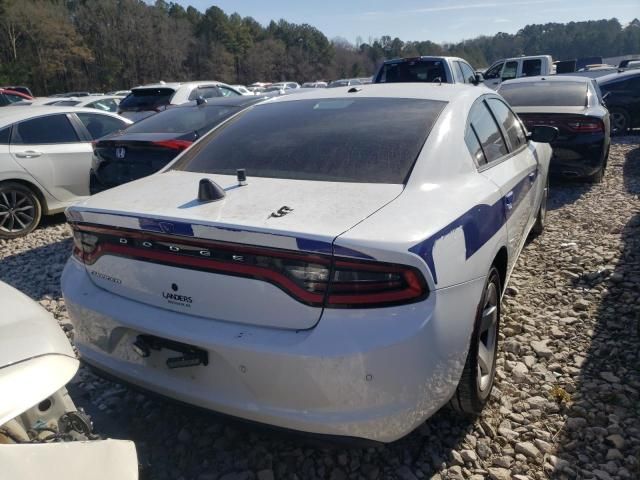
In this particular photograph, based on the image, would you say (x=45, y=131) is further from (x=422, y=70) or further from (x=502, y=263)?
(x=422, y=70)

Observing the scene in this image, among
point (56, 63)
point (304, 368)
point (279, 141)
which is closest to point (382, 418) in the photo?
point (304, 368)

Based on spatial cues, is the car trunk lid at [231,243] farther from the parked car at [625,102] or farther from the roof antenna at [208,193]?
the parked car at [625,102]

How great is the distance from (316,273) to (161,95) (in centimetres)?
971

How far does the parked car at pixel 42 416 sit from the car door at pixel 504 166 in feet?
6.94

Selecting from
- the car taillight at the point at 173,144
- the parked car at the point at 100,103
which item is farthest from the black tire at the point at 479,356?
the parked car at the point at 100,103

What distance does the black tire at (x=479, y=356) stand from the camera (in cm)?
226

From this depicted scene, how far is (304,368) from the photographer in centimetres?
179

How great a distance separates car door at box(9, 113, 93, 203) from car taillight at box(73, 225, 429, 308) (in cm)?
500

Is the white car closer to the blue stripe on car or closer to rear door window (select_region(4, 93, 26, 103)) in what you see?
the blue stripe on car

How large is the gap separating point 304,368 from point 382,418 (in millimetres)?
339

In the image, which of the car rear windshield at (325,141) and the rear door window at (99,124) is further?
the rear door window at (99,124)

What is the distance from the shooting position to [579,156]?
6652 mm

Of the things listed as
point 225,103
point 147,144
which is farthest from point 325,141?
point 225,103

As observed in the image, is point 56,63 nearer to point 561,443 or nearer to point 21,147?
point 21,147
